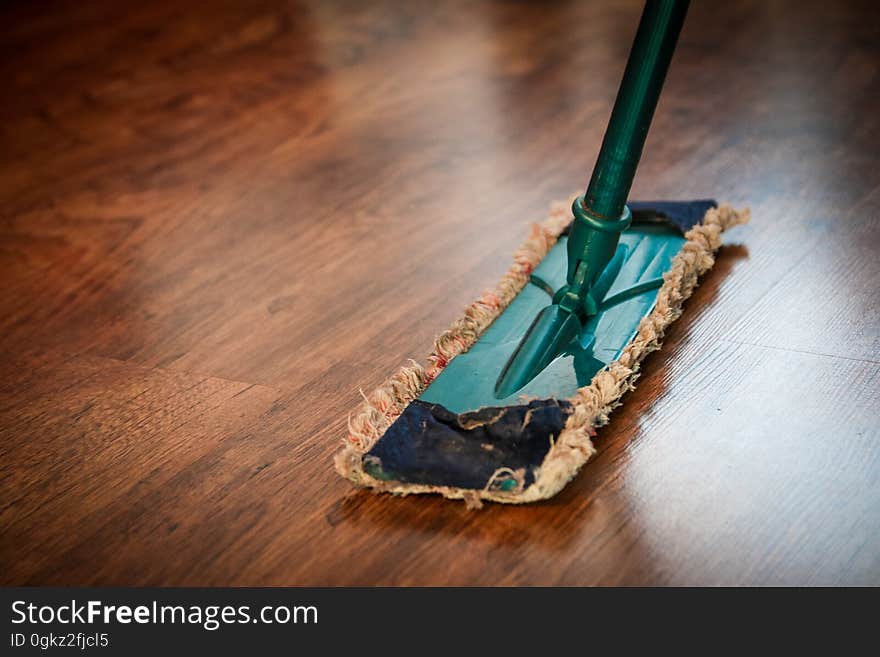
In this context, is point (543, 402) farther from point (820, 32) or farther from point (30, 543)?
point (820, 32)

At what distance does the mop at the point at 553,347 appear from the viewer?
0.85 metres

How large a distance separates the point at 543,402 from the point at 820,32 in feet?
3.85

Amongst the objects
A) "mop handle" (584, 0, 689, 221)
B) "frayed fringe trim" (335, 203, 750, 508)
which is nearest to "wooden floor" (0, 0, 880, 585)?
"frayed fringe trim" (335, 203, 750, 508)

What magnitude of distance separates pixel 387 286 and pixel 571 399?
1.20 ft

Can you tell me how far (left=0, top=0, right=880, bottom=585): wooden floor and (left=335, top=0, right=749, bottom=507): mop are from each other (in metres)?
0.03

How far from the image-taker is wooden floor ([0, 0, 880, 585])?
2.69 feet

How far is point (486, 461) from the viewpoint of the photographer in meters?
0.85

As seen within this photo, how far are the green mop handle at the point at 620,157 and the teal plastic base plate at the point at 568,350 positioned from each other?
4cm

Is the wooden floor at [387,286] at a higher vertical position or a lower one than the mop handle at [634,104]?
lower

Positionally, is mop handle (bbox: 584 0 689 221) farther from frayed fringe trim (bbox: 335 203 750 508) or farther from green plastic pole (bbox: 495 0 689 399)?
frayed fringe trim (bbox: 335 203 750 508)


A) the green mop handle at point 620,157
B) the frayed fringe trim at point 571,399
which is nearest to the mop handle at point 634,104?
the green mop handle at point 620,157

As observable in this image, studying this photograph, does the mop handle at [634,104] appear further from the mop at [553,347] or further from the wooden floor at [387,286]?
the wooden floor at [387,286]

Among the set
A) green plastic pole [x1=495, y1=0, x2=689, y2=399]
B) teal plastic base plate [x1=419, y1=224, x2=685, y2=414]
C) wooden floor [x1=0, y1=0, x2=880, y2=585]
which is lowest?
wooden floor [x1=0, y1=0, x2=880, y2=585]

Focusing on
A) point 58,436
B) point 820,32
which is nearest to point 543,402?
point 58,436
